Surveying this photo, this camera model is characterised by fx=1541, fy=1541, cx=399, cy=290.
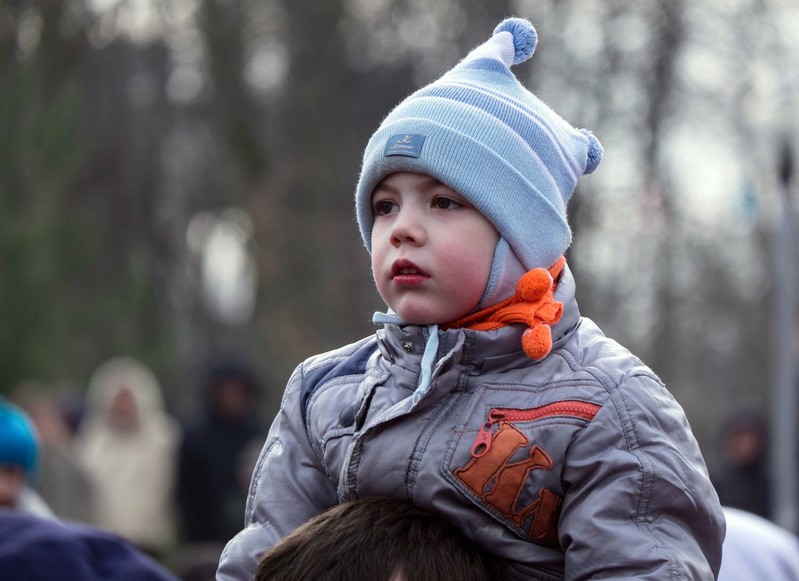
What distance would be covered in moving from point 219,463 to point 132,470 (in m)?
0.70

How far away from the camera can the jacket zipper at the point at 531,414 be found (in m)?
2.38

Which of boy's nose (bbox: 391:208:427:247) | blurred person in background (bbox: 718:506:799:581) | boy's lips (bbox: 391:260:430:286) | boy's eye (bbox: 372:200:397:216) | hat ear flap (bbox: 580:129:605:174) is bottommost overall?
blurred person in background (bbox: 718:506:799:581)

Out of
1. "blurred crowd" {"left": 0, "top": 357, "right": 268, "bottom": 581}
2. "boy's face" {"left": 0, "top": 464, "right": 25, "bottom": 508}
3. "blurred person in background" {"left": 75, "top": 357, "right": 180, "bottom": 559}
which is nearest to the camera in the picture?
"boy's face" {"left": 0, "top": 464, "right": 25, "bottom": 508}

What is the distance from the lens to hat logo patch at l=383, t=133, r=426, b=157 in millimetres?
2535

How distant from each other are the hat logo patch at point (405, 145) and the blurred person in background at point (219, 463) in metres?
6.89

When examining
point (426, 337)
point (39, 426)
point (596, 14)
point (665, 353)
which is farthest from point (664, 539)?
point (665, 353)

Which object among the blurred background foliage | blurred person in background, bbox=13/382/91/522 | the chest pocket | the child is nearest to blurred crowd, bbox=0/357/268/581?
blurred person in background, bbox=13/382/91/522

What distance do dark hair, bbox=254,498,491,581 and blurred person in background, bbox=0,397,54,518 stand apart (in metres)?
3.65

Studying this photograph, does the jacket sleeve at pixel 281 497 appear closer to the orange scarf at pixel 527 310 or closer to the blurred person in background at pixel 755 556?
the orange scarf at pixel 527 310

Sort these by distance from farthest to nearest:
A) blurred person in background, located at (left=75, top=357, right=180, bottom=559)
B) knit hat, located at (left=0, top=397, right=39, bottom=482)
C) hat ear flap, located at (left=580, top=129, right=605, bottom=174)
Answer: blurred person in background, located at (left=75, top=357, right=180, bottom=559) → knit hat, located at (left=0, top=397, right=39, bottom=482) → hat ear flap, located at (left=580, top=129, right=605, bottom=174)

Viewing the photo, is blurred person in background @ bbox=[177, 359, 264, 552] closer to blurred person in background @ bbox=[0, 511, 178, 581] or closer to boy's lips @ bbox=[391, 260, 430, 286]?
blurred person in background @ bbox=[0, 511, 178, 581]

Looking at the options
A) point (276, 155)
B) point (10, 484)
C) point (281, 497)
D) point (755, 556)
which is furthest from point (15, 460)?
point (276, 155)

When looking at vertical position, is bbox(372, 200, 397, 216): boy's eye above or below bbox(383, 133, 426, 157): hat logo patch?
below

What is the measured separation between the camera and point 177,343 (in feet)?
48.7
